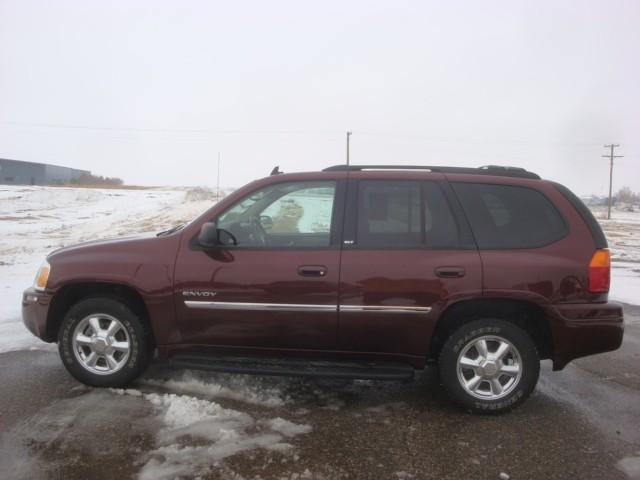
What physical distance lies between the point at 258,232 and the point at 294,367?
1.10 metres

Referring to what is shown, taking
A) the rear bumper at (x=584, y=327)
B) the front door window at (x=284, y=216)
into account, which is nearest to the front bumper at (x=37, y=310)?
the front door window at (x=284, y=216)

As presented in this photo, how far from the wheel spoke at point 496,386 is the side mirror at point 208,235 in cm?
228

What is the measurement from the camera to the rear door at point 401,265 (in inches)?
139

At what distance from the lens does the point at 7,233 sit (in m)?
16.6

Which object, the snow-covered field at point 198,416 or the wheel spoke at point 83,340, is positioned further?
the wheel spoke at point 83,340

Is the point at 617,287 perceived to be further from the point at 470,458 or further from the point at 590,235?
the point at 470,458

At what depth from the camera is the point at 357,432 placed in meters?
3.33

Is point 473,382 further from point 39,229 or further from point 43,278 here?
point 39,229

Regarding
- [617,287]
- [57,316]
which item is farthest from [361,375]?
[617,287]

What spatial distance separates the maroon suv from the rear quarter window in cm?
1

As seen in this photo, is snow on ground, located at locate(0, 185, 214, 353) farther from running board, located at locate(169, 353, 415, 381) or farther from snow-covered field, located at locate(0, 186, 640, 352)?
running board, located at locate(169, 353, 415, 381)

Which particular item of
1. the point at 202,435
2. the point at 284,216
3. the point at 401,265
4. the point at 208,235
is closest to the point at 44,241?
the point at 284,216

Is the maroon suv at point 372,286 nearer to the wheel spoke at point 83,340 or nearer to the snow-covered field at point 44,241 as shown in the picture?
the wheel spoke at point 83,340

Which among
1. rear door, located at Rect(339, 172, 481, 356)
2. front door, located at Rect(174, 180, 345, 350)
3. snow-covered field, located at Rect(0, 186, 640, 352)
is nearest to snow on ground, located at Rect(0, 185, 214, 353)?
snow-covered field, located at Rect(0, 186, 640, 352)
